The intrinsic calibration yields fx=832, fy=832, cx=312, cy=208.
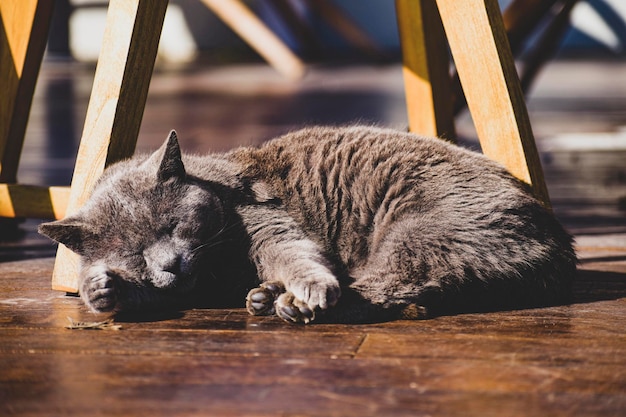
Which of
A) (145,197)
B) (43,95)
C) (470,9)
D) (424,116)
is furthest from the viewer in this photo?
(43,95)

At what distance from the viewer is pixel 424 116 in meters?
2.23

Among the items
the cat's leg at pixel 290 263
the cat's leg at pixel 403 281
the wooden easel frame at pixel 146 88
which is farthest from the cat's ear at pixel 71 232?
the cat's leg at pixel 403 281

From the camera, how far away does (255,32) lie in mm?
6766

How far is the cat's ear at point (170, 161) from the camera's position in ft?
5.31

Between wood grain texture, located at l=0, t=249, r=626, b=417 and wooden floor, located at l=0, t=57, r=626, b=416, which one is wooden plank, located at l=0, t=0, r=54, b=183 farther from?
wood grain texture, located at l=0, t=249, r=626, b=417

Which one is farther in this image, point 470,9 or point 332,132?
point 332,132

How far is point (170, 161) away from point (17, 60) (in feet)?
2.29

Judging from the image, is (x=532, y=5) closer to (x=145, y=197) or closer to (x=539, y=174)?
(x=539, y=174)

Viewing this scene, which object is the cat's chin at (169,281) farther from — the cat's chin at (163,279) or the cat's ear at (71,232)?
the cat's ear at (71,232)

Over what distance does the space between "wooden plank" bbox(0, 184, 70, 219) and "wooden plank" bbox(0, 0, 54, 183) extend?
0.17 meters

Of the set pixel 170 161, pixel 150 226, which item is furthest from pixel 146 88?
pixel 150 226

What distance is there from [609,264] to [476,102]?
551mm

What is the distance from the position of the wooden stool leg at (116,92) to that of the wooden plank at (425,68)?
722 millimetres

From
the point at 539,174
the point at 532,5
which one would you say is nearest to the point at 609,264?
the point at 539,174
